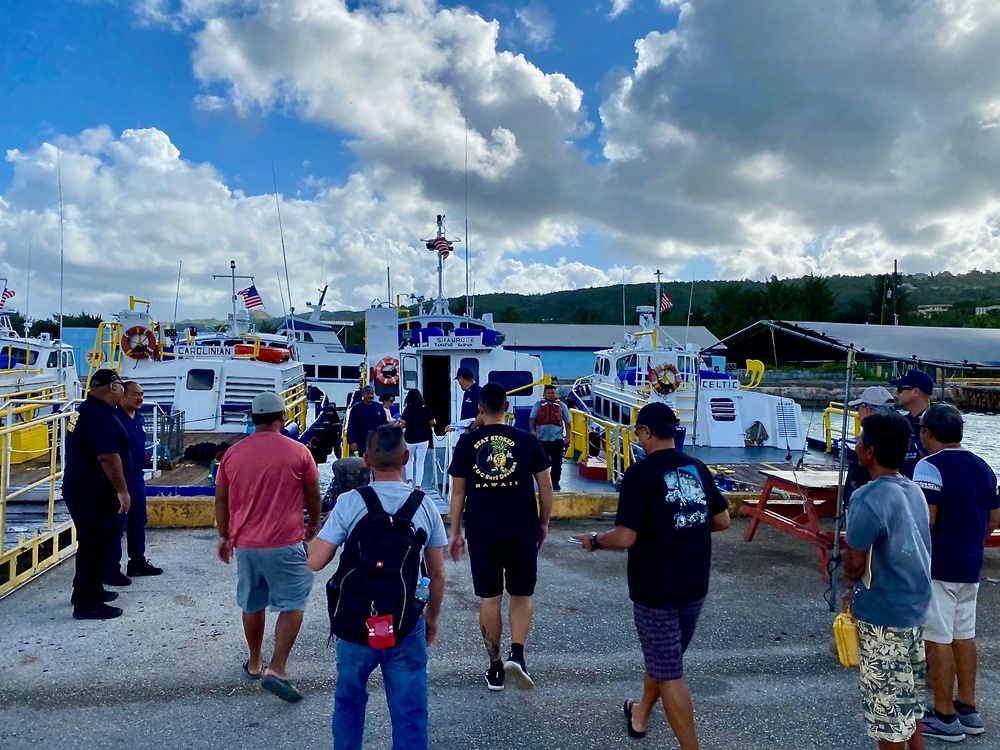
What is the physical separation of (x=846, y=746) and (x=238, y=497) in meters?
3.51

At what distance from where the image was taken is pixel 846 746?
3396mm

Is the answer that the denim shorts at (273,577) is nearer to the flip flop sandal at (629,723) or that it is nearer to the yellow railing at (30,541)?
the flip flop sandal at (629,723)

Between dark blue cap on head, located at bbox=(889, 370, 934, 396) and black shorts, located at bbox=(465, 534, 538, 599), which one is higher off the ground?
dark blue cap on head, located at bbox=(889, 370, 934, 396)

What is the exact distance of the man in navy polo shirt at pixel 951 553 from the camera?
3.49 meters

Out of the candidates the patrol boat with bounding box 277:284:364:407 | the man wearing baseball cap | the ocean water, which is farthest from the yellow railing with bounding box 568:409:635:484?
the patrol boat with bounding box 277:284:364:407

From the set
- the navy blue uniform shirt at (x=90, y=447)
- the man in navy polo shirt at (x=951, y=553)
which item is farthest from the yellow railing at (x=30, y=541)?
the man in navy polo shirt at (x=951, y=553)

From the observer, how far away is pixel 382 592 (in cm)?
267

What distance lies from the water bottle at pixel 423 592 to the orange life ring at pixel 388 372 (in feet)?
32.4

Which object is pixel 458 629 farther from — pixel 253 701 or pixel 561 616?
pixel 253 701

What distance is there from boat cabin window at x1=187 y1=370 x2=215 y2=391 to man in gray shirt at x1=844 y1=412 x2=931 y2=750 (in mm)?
Result: 12638

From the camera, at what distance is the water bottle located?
9.31 feet

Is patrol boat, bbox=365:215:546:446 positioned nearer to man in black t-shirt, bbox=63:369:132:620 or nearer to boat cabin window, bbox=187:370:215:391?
boat cabin window, bbox=187:370:215:391

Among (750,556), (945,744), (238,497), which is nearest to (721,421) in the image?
(750,556)

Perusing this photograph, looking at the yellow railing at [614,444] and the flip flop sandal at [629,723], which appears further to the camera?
the yellow railing at [614,444]
